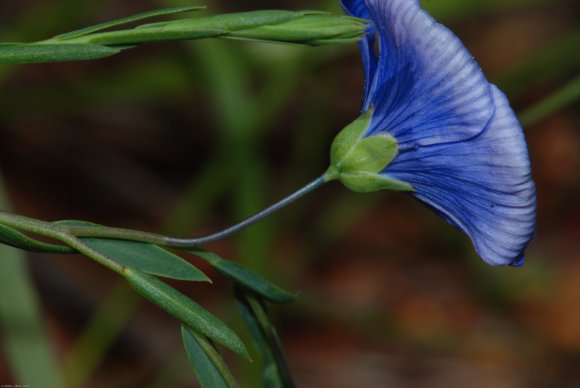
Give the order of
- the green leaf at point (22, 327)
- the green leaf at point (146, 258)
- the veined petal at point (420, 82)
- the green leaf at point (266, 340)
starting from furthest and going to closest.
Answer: the green leaf at point (22, 327), the green leaf at point (266, 340), the green leaf at point (146, 258), the veined petal at point (420, 82)

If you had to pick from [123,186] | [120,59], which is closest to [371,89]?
[123,186]

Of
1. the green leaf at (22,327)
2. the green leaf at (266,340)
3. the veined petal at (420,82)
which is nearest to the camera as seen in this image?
the veined petal at (420,82)

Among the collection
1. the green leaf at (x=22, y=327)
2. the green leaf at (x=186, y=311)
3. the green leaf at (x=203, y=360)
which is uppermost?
the green leaf at (x=186, y=311)

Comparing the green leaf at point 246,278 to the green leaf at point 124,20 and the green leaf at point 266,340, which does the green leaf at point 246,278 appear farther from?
the green leaf at point 124,20

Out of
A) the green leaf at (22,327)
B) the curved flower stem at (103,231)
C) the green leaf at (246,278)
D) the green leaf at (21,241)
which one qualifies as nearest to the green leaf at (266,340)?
the green leaf at (246,278)

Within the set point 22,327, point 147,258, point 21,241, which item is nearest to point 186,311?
point 147,258

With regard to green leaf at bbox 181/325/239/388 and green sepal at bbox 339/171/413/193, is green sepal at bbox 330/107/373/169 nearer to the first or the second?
green sepal at bbox 339/171/413/193
